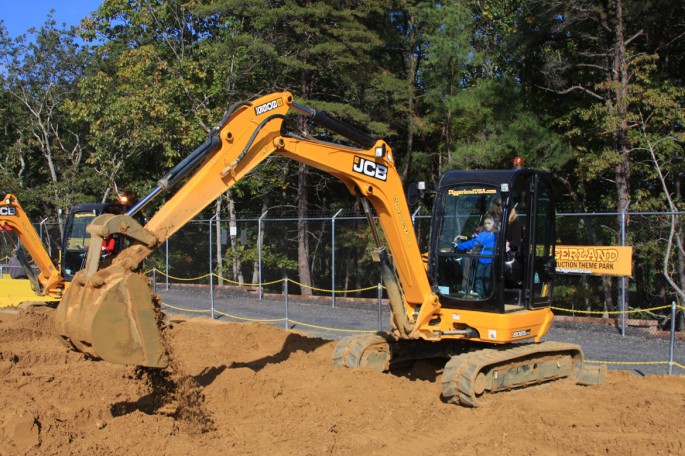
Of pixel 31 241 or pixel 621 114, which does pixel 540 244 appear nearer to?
pixel 621 114

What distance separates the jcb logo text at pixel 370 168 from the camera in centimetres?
757

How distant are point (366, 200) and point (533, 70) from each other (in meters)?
14.6

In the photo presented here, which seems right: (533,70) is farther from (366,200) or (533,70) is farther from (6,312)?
(6,312)

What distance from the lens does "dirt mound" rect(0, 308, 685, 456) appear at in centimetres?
573

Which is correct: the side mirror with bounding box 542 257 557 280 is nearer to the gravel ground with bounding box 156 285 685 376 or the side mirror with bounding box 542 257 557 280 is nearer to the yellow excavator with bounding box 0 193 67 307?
the gravel ground with bounding box 156 285 685 376

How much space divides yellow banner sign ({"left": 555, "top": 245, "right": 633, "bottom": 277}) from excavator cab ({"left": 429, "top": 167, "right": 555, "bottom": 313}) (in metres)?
5.10

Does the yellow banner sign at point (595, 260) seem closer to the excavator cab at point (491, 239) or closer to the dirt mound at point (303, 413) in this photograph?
the dirt mound at point (303, 413)

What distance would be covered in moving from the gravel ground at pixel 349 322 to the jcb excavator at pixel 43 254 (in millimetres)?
2735

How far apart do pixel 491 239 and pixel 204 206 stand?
3418mm

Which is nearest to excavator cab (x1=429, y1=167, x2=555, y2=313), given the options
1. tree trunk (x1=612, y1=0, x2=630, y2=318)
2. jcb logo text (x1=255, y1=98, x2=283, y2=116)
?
jcb logo text (x1=255, y1=98, x2=283, y2=116)

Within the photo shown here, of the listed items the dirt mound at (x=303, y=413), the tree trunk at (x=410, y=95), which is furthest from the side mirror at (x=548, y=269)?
the tree trunk at (x=410, y=95)

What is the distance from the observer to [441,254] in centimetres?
802

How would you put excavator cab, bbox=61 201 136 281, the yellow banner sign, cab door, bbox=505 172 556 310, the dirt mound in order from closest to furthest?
the dirt mound
cab door, bbox=505 172 556 310
the yellow banner sign
excavator cab, bbox=61 201 136 281

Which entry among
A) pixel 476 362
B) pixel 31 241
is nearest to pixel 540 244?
pixel 476 362
